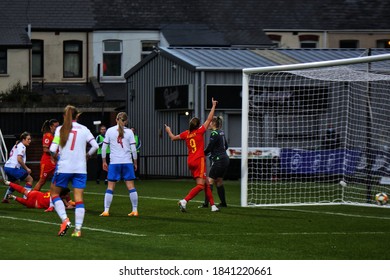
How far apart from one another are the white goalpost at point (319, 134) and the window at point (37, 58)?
26715 millimetres

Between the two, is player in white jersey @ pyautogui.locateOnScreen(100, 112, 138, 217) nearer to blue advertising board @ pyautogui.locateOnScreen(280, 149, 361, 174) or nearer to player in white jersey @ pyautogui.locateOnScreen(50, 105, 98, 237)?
player in white jersey @ pyautogui.locateOnScreen(50, 105, 98, 237)

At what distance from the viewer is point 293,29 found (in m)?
61.3

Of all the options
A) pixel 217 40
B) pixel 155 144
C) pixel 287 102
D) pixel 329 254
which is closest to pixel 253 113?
pixel 287 102

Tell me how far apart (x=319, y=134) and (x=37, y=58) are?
98.6 feet

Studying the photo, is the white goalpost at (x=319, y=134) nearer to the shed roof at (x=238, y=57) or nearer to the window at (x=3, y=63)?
the shed roof at (x=238, y=57)

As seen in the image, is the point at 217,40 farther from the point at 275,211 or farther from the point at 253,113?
the point at 275,211

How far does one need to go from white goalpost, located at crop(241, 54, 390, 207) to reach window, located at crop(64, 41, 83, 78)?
26.6 meters

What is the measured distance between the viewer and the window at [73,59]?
59969mm

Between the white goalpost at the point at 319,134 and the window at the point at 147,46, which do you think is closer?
the white goalpost at the point at 319,134

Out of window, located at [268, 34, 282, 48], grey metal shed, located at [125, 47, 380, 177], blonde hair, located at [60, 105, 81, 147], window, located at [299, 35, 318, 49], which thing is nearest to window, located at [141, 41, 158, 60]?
window, located at [268, 34, 282, 48]

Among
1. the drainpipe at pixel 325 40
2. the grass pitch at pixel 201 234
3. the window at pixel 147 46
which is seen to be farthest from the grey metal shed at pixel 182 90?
the drainpipe at pixel 325 40

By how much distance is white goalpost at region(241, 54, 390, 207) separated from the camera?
2665 centimetres

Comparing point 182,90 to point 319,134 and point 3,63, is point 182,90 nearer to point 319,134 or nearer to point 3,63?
point 319,134

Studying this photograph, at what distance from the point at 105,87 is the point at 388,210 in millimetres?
35929
